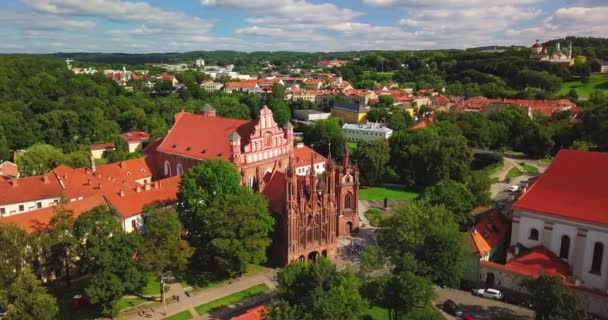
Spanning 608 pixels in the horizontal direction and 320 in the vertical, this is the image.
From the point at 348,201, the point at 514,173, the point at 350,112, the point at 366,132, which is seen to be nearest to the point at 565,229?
the point at 348,201

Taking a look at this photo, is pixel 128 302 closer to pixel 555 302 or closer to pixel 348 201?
pixel 348 201

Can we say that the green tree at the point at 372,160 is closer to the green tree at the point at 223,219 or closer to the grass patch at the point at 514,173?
the grass patch at the point at 514,173

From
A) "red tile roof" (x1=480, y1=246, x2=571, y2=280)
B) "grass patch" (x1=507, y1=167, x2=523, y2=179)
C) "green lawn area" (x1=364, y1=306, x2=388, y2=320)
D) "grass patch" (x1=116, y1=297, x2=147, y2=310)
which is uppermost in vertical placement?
"red tile roof" (x1=480, y1=246, x2=571, y2=280)

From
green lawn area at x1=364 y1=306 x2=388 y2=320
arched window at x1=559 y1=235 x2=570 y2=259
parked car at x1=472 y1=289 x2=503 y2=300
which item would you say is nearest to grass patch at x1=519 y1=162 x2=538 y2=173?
arched window at x1=559 y1=235 x2=570 y2=259

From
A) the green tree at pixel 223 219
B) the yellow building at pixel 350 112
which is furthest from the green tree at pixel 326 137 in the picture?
the green tree at pixel 223 219

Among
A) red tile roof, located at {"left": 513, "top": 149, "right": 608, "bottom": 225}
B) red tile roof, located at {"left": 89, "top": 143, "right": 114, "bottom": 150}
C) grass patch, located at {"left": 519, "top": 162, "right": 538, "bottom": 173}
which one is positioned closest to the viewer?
red tile roof, located at {"left": 513, "top": 149, "right": 608, "bottom": 225}

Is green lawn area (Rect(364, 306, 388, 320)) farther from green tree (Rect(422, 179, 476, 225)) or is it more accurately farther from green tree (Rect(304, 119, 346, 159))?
green tree (Rect(304, 119, 346, 159))
